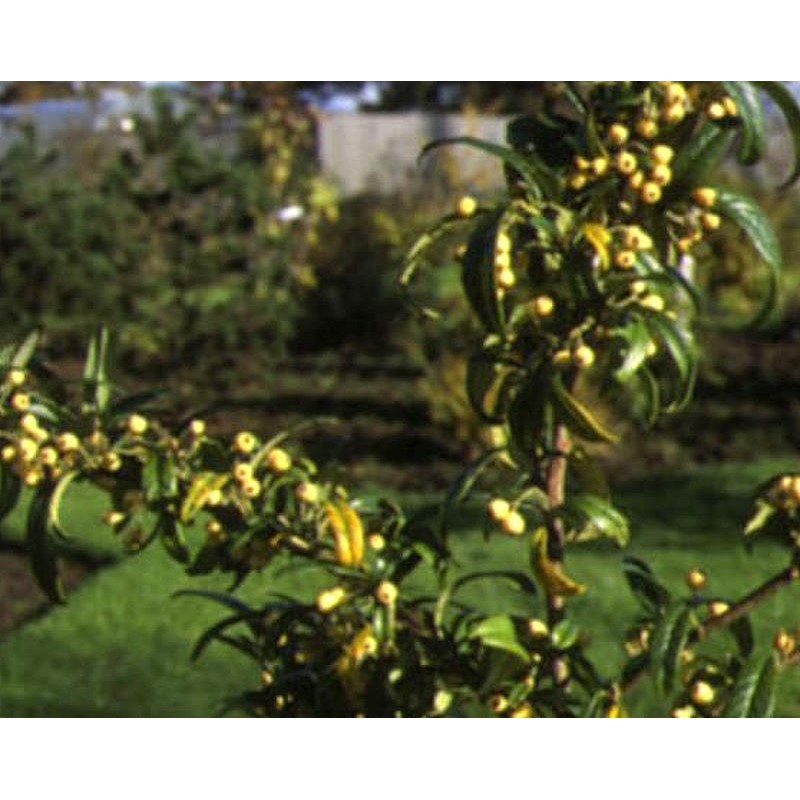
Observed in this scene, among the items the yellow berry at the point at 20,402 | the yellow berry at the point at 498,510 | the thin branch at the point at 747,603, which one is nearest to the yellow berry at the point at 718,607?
the thin branch at the point at 747,603

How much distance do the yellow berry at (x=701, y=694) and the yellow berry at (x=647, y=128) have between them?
21.4 inches

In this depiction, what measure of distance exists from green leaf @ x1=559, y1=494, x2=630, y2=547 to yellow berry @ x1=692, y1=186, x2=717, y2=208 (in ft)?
1.01

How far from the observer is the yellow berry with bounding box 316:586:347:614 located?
1535 mm

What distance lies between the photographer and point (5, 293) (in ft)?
27.5

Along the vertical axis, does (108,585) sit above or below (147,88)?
below

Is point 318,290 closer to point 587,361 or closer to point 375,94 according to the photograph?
point 375,94

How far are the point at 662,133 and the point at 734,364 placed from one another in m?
6.90

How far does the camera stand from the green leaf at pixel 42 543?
158 cm

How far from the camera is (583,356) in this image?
150 centimetres

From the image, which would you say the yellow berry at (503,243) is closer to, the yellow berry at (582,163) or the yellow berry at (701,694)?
the yellow berry at (582,163)

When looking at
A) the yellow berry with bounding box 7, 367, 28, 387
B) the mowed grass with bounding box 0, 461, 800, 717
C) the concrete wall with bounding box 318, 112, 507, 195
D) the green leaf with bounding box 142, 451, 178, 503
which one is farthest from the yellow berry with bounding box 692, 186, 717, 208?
the concrete wall with bounding box 318, 112, 507, 195

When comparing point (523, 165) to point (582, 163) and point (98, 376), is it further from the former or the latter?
point (98, 376)

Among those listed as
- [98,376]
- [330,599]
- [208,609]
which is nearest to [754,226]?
[330,599]
